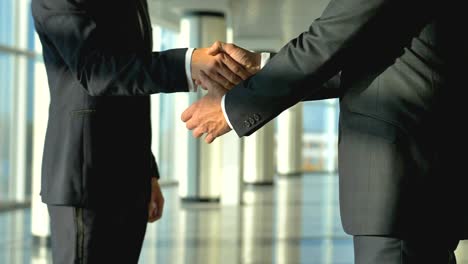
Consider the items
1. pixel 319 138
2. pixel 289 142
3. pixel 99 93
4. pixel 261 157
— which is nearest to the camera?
pixel 99 93

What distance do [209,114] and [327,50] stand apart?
0.46 metres

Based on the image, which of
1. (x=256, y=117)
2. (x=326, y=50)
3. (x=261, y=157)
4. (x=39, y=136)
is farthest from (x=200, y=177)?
(x=326, y=50)

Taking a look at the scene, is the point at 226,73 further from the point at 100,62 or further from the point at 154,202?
the point at 154,202

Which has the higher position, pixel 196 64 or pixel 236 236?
pixel 196 64

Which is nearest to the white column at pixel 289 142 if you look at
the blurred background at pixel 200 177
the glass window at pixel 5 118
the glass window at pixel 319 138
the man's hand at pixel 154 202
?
the blurred background at pixel 200 177

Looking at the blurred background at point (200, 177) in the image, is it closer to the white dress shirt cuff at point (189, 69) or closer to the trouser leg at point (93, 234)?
the trouser leg at point (93, 234)

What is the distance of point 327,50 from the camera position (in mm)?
1997

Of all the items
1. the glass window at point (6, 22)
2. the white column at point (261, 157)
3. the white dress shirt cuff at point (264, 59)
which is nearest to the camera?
the white dress shirt cuff at point (264, 59)

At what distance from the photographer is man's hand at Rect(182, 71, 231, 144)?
226 cm

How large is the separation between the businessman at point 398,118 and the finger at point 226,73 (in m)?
0.32

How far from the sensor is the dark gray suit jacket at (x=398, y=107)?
76.5 inches

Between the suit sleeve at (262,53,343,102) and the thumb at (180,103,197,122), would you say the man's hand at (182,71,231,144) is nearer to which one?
the thumb at (180,103,197,122)

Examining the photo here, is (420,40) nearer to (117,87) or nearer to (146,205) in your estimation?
(117,87)

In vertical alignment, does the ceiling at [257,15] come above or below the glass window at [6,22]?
above
